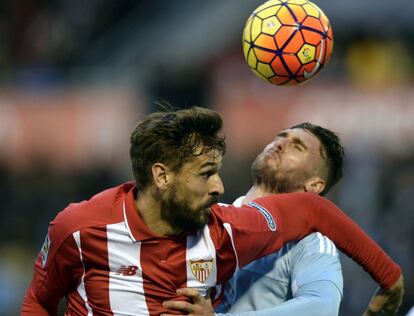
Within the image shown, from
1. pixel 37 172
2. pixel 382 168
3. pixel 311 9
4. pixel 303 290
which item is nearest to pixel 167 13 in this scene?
pixel 37 172

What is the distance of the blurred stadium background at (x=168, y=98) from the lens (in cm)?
1166

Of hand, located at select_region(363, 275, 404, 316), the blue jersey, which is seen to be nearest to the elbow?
the blue jersey

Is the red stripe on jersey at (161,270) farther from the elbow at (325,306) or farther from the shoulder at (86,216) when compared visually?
the elbow at (325,306)

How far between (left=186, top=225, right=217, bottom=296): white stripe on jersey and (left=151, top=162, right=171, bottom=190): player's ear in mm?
246

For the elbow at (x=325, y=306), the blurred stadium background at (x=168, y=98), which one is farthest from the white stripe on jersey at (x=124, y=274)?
the blurred stadium background at (x=168, y=98)

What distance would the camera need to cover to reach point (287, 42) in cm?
488

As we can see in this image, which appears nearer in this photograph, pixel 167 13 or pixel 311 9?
pixel 311 9

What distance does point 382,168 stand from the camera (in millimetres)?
11078

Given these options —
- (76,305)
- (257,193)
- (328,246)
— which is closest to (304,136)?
(257,193)

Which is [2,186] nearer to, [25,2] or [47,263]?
[25,2]

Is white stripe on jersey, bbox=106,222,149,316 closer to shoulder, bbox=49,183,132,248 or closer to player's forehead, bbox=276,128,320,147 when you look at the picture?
shoulder, bbox=49,183,132,248

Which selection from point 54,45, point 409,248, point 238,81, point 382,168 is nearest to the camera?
point 409,248

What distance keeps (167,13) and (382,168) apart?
4509mm

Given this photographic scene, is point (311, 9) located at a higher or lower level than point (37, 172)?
higher
